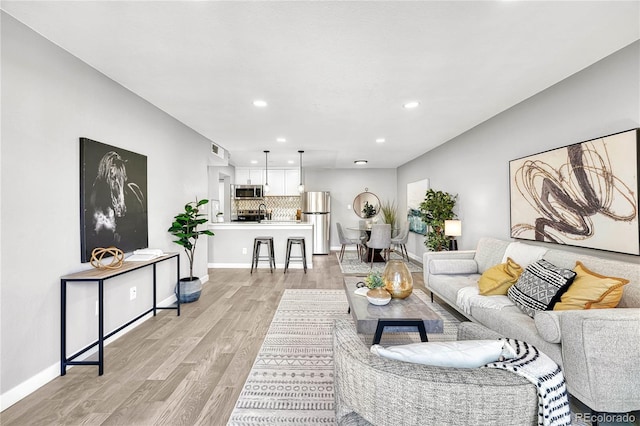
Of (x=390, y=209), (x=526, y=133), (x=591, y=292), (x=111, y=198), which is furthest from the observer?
(x=390, y=209)

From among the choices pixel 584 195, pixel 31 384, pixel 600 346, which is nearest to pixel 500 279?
pixel 584 195

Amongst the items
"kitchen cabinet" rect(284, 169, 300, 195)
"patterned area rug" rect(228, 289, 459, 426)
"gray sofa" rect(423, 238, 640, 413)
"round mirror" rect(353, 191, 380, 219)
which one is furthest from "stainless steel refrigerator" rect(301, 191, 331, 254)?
"gray sofa" rect(423, 238, 640, 413)

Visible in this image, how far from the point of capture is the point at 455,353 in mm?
1035

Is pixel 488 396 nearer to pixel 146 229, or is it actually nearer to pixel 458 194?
pixel 146 229

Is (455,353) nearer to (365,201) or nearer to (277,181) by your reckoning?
(277,181)

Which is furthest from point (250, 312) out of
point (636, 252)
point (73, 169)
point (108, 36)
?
point (636, 252)

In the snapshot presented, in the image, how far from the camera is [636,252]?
2.21m

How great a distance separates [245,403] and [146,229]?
7.40 ft

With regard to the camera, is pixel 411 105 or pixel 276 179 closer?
pixel 411 105

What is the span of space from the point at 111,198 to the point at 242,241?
355cm

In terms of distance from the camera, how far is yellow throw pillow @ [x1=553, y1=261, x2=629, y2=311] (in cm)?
195

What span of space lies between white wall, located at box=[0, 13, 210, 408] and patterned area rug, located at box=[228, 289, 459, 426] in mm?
1478

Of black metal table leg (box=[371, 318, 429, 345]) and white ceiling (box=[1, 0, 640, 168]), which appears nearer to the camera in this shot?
white ceiling (box=[1, 0, 640, 168])

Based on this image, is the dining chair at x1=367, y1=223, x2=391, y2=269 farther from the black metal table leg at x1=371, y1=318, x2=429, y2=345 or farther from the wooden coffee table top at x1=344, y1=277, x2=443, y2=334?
the black metal table leg at x1=371, y1=318, x2=429, y2=345
